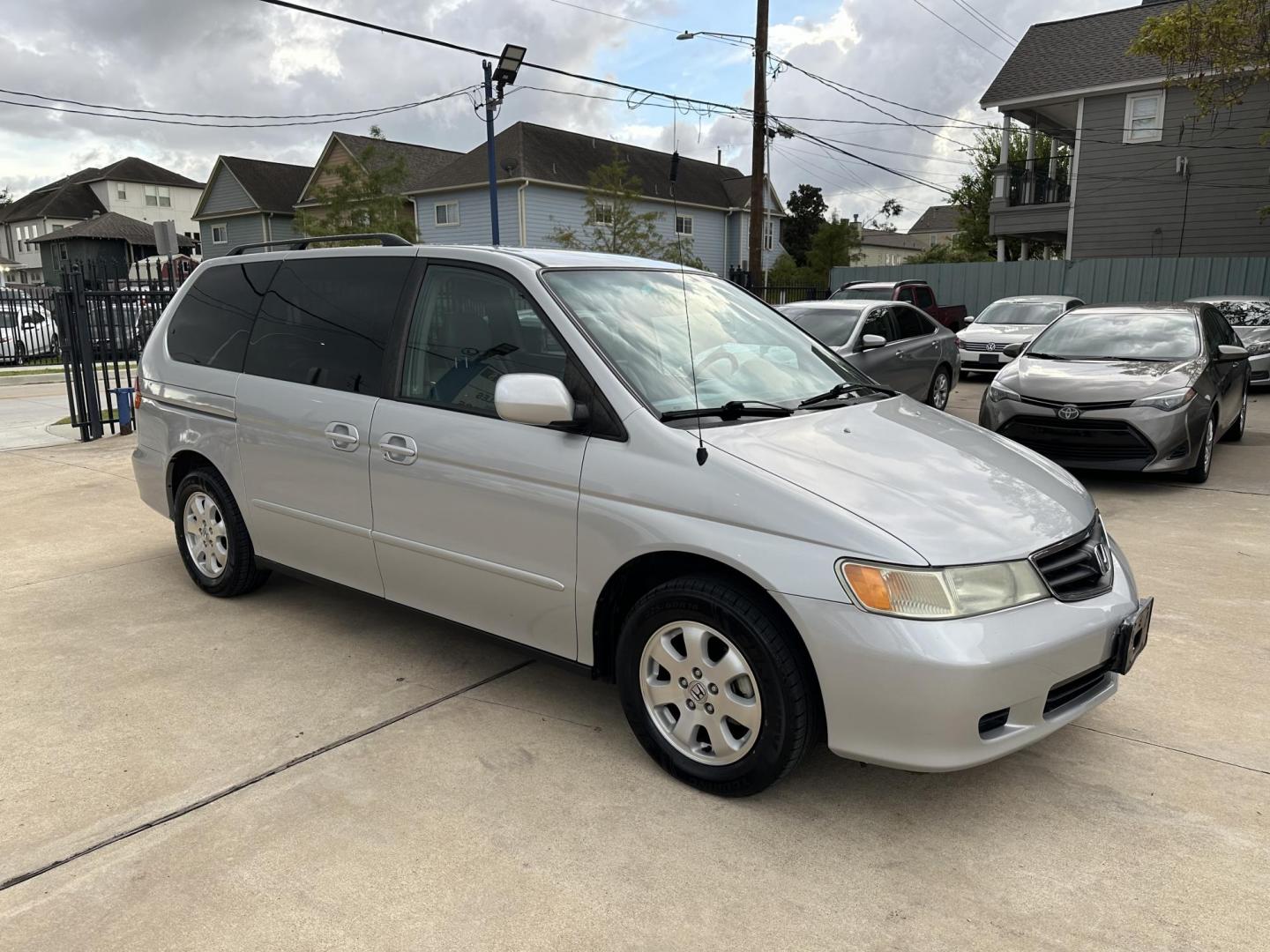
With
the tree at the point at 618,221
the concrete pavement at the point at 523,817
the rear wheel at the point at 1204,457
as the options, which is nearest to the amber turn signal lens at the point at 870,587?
the concrete pavement at the point at 523,817

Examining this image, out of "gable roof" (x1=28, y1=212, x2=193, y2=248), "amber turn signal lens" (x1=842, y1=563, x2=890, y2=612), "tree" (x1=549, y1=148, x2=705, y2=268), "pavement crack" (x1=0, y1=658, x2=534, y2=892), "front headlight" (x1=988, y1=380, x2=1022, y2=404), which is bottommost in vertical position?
"pavement crack" (x1=0, y1=658, x2=534, y2=892)

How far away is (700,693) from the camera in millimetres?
3049

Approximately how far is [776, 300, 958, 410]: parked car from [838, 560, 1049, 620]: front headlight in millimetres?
7268

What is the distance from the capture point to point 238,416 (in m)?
4.57

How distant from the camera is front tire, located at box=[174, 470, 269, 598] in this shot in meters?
4.82

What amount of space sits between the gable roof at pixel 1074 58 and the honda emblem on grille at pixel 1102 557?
924 inches

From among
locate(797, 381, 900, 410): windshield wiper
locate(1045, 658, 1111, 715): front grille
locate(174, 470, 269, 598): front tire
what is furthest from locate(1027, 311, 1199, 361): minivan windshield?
locate(174, 470, 269, 598): front tire

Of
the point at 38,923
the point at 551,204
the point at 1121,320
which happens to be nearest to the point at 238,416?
the point at 38,923

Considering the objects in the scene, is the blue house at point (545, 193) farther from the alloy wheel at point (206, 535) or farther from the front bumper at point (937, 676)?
the front bumper at point (937, 676)

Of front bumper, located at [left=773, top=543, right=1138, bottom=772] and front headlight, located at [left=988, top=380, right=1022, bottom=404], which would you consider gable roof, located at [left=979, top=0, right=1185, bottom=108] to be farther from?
front bumper, located at [left=773, top=543, right=1138, bottom=772]

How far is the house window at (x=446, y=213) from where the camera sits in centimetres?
3391

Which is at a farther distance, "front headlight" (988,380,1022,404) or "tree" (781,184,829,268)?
"tree" (781,184,829,268)

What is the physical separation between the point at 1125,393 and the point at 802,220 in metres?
51.2

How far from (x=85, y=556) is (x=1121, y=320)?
870 centimetres
